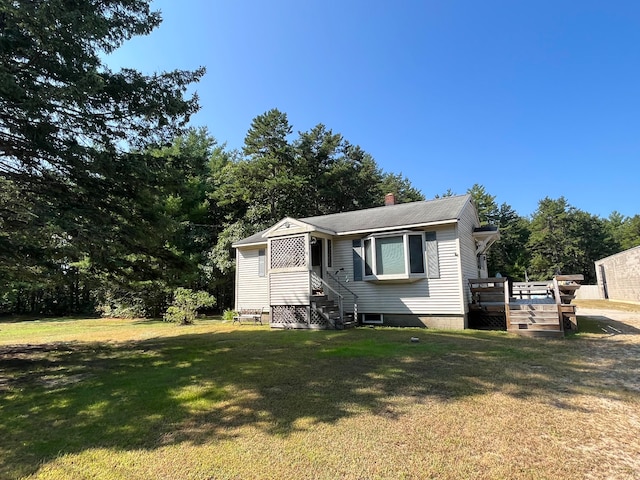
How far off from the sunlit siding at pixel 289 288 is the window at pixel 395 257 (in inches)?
→ 93.7

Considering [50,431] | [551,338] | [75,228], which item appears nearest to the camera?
[50,431]

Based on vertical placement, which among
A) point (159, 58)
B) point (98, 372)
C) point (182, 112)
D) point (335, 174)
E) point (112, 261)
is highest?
point (335, 174)

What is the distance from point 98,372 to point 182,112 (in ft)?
18.9

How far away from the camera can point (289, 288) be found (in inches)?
502

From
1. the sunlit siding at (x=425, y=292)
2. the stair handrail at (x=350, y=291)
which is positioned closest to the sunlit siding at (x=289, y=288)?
the stair handrail at (x=350, y=291)

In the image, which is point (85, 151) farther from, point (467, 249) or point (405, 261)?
point (467, 249)

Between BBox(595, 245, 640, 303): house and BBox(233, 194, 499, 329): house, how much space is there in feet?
46.8

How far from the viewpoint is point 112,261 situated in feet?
25.5

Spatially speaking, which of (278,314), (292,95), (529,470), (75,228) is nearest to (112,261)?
(75,228)

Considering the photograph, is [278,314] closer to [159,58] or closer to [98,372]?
[98,372]

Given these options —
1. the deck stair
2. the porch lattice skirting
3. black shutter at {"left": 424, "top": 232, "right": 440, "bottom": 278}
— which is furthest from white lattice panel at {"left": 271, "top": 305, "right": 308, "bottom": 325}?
black shutter at {"left": 424, "top": 232, "right": 440, "bottom": 278}

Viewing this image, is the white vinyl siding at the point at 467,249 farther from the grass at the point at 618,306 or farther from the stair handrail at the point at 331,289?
the grass at the point at 618,306

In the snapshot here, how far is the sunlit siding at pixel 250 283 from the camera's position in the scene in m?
15.3

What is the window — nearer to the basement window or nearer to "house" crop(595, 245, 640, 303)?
the basement window
